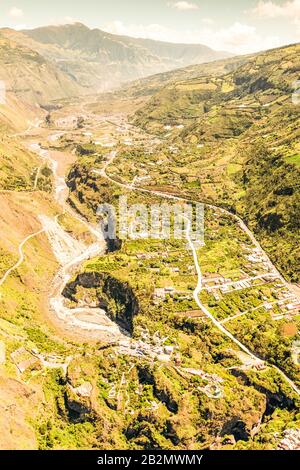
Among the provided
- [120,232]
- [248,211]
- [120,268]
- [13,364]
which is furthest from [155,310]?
[248,211]
